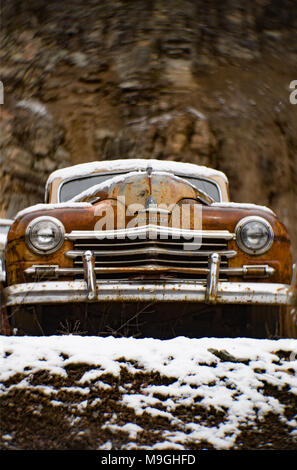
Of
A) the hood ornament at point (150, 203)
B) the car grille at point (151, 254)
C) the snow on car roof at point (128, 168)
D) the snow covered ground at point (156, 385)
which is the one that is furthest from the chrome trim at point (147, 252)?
the snow on car roof at point (128, 168)

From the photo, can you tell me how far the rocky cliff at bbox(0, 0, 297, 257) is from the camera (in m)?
7.05

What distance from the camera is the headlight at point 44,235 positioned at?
8.25 feet

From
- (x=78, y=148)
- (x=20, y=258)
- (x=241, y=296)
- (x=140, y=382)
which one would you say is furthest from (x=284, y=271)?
(x=78, y=148)

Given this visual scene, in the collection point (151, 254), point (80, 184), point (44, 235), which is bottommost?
point (80, 184)

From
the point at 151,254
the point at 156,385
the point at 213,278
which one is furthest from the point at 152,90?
the point at 156,385

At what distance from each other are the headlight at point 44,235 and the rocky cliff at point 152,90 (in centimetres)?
562

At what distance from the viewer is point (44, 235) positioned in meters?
2.53

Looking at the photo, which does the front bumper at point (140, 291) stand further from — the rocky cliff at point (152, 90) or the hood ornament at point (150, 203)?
the rocky cliff at point (152, 90)

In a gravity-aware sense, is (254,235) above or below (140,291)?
above

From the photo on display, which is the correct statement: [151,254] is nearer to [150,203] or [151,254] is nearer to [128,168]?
[150,203]

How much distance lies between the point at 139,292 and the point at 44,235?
2.17 ft

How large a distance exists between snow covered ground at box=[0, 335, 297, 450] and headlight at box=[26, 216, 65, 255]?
0.56 m

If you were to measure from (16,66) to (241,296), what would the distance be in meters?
6.79
